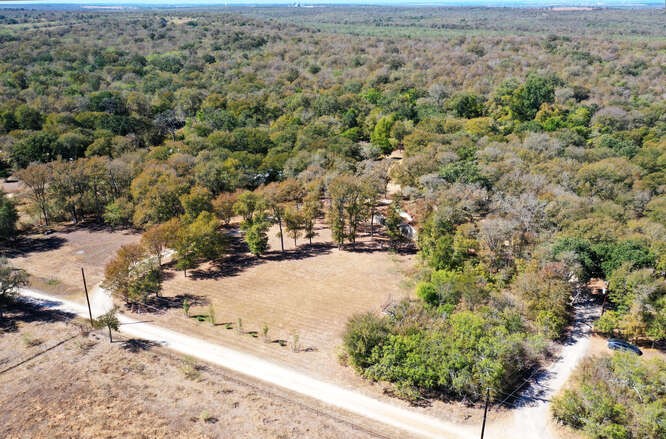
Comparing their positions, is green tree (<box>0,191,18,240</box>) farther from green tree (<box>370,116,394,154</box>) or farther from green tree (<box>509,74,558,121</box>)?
green tree (<box>509,74,558,121</box>)

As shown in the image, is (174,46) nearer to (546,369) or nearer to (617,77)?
(617,77)

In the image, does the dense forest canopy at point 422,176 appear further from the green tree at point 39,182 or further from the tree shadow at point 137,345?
the tree shadow at point 137,345

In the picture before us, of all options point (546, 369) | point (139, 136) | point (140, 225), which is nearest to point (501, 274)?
point (546, 369)

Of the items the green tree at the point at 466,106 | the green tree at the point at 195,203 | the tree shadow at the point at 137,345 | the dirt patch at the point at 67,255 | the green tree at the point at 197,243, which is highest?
the green tree at the point at 466,106

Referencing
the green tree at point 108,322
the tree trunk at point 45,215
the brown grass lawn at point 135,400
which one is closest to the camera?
the brown grass lawn at point 135,400

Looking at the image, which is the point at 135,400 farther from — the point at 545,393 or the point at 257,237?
the point at 545,393

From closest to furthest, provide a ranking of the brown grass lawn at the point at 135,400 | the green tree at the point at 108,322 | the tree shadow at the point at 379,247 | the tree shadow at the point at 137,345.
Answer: the brown grass lawn at the point at 135,400 → the tree shadow at the point at 137,345 → the green tree at the point at 108,322 → the tree shadow at the point at 379,247

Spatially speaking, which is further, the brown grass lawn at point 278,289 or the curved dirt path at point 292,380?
the brown grass lawn at point 278,289

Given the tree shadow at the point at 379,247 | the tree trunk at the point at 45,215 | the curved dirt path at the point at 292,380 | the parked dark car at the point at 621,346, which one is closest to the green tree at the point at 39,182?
the tree trunk at the point at 45,215
